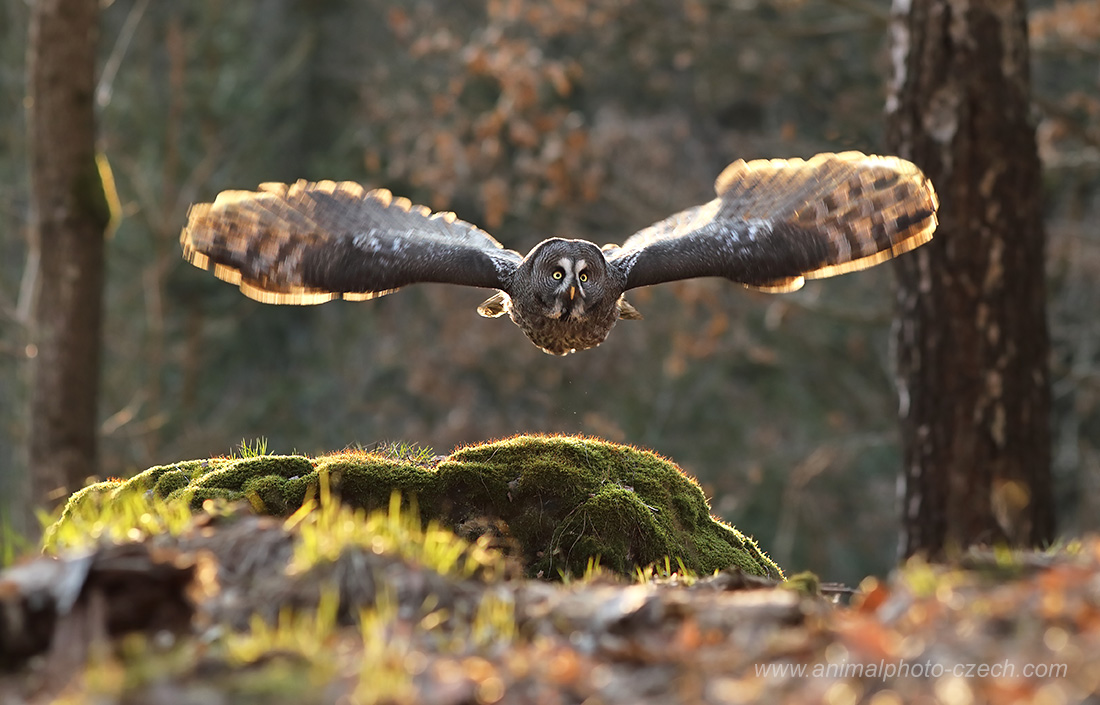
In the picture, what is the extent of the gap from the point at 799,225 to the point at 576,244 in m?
1.37

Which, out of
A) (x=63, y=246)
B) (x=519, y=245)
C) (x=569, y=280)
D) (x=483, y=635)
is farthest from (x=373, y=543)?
(x=519, y=245)

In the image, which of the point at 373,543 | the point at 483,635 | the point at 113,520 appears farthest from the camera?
the point at 113,520

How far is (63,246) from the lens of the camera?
881cm

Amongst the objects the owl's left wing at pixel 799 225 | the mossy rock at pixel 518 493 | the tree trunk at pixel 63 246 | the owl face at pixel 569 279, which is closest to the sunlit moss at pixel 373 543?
the mossy rock at pixel 518 493

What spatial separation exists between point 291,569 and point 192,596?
302 mm

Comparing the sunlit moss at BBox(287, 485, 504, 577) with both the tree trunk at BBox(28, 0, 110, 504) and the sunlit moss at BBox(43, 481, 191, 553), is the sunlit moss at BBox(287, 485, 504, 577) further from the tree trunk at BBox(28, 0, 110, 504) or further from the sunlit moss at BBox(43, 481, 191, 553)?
the tree trunk at BBox(28, 0, 110, 504)

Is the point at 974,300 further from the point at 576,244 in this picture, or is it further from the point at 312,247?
the point at 312,247

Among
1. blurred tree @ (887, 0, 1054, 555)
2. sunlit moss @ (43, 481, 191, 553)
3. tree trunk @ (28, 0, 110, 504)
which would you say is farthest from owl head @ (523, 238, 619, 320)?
tree trunk @ (28, 0, 110, 504)

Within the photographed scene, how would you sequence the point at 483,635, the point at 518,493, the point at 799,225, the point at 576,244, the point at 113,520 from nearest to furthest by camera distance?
1. the point at 483,635
2. the point at 113,520
3. the point at 518,493
4. the point at 799,225
5. the point at 576,244

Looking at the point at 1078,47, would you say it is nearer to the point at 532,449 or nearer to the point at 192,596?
the point at 532,449

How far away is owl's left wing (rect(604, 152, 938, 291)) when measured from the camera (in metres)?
5.86

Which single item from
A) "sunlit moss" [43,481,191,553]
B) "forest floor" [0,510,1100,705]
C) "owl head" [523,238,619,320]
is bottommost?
"forest floor" [0,510,1100,705]

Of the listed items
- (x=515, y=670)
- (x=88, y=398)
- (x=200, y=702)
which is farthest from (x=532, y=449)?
(x=88, y=398)

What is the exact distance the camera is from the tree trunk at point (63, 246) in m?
8.82
